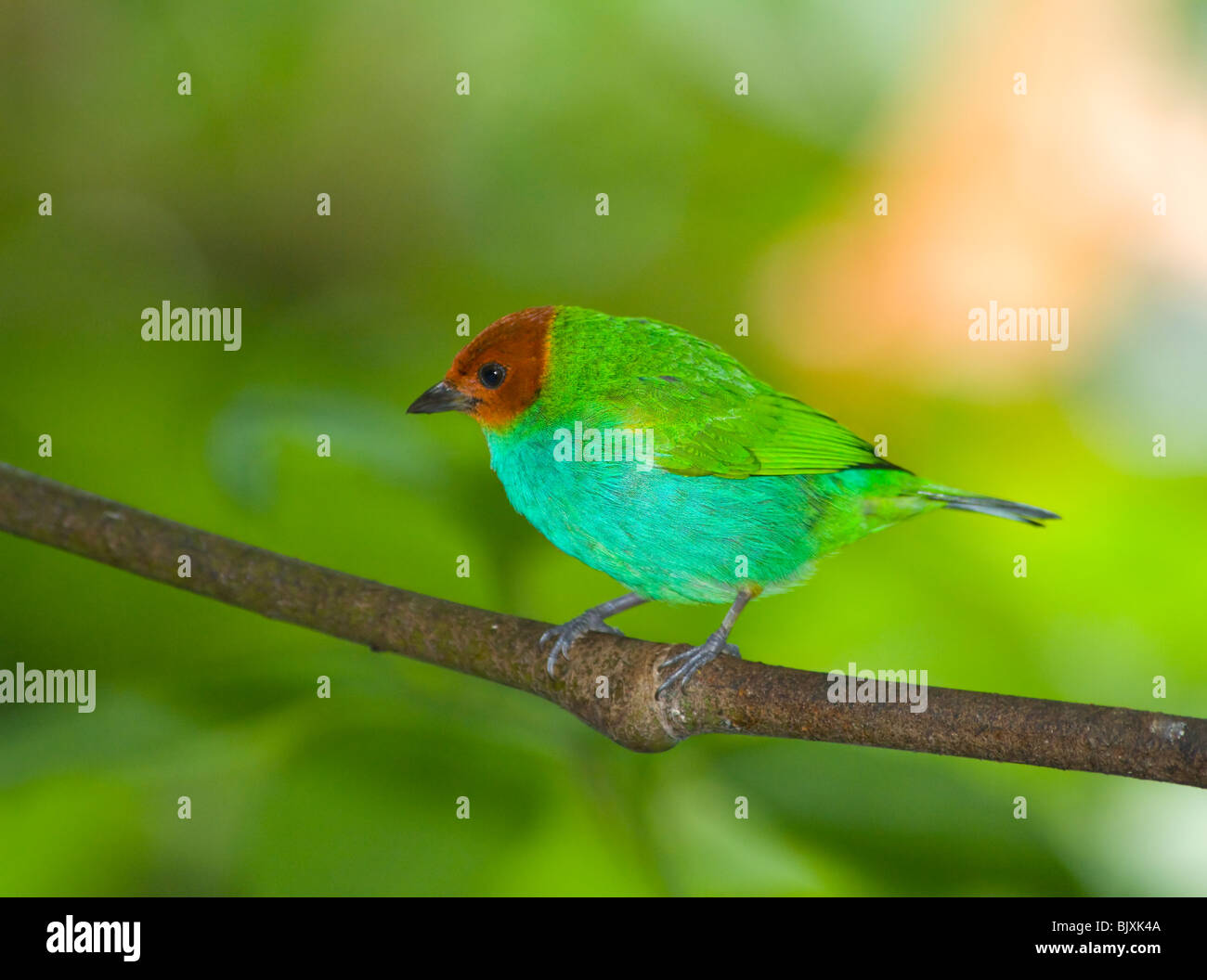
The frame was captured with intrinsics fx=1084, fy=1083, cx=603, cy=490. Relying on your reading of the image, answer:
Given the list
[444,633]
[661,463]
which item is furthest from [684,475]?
[444,633]

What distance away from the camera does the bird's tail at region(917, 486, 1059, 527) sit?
6.67ft

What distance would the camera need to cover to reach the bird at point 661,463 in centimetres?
207

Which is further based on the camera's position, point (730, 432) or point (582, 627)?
point (730, 432)

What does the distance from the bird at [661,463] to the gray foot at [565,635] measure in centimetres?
1

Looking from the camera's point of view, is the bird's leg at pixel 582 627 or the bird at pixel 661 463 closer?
the bird's leg at pixel 582 627

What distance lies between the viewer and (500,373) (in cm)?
213

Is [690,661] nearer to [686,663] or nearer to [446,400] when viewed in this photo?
[686,663]

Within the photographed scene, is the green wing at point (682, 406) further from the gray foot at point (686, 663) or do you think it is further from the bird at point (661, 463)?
the gray foot at point (686, 663)

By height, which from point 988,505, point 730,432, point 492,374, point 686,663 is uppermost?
point 492,374

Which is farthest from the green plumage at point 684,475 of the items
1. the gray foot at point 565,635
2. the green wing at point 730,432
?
the gray foot at point 565,635

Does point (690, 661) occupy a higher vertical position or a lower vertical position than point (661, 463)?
lower

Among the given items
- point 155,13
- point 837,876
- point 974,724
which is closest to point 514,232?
point 155,13

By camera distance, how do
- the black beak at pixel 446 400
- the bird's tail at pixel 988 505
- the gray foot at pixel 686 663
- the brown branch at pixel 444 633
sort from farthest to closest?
the black beak at pixel 446 400 → the bird's tail at pixel 988 505 → the gray foot at pixel 686 663 → the brown branch at pixel 444 633

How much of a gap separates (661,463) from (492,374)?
38 centimetres
